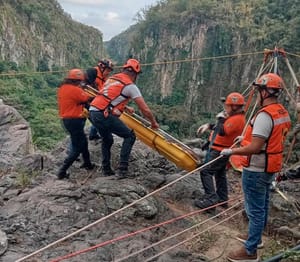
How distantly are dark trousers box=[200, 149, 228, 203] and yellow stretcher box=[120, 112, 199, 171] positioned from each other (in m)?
0.30

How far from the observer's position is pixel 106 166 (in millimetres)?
6645

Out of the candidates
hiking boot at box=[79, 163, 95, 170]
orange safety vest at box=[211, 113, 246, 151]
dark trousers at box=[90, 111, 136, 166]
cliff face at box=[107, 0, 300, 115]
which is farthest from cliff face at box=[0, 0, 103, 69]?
orange safety vest at box=[211, 113, 246, 151]

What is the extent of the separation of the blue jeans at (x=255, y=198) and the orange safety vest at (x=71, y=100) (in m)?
2.83

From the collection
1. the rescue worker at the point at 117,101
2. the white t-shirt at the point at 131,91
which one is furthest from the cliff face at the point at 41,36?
the white t-shirt at the point at 131,91

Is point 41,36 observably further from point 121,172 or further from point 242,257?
point 242,257

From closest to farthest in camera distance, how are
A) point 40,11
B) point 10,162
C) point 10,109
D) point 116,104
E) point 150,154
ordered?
point 116,104
point 150,154
point 10,162
point 10,109
point 40,11

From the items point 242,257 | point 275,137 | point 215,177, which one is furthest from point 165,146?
point 275,137

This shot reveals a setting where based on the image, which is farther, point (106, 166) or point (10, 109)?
point (10, 109)

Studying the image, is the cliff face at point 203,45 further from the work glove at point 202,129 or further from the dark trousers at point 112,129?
the dark trousers at point 112,129

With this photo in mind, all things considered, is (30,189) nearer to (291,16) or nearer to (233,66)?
(291,16)

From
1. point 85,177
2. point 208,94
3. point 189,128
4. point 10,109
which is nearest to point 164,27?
point 208,94

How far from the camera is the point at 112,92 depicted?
5.98 meters

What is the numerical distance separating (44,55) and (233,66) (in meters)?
39.8

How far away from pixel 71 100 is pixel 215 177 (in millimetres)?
2325
